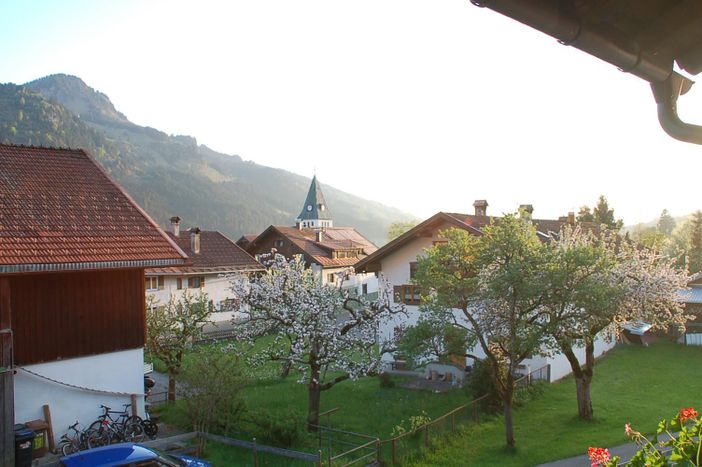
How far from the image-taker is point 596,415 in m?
19.5

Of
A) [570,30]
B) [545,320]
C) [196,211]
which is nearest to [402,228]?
[196,211]

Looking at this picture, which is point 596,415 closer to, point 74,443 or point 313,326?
Result: point 313,326

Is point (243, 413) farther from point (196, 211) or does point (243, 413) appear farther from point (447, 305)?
point (196, 211)

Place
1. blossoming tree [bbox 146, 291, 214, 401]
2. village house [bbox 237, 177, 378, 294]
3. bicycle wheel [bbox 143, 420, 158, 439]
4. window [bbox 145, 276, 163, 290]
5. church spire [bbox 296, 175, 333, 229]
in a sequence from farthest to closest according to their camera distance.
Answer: church spire [bbox 296, 175, 333, 229]
village house [bbox 237, 177, 378, 294]
window [bbox 145, 276, 163, 290]
blossoming tree [bbox 146, 291, 214, 401]
bicycle wheel [bbox 143, 420, 158, 439]

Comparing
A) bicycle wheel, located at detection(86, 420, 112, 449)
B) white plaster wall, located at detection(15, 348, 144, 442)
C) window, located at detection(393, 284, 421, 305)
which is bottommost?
bicycle wheel, located at detection(86, 420, 112, 449)

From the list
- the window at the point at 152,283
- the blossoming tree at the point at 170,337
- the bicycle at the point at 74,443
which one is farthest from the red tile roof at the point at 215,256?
the bicycle at the point at 74,443

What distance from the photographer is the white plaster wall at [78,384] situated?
13.9 m

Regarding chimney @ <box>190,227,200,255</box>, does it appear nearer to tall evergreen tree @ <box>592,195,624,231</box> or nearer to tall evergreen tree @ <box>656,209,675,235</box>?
tall evergreen tree @ <box>592,195,624,231</box>

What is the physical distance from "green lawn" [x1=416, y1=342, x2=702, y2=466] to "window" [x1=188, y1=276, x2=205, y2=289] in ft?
90.3

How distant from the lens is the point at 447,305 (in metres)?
17.7

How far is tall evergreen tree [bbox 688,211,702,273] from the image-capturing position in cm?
4875

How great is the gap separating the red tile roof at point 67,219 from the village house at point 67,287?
0.03m

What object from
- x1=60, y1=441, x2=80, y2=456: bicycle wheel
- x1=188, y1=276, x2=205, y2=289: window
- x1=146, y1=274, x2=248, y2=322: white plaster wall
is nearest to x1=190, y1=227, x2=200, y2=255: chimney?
x1=146, y1=274, x2=248, y2=322: white plaster wall

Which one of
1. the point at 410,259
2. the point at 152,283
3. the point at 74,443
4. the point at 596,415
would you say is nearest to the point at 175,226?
the point at 152,283
